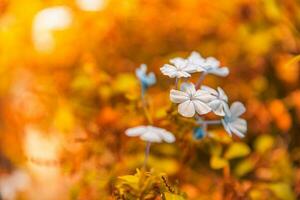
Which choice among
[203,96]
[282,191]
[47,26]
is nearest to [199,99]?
[203,96]

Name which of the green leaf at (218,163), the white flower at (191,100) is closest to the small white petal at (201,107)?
the white flower at (191,100)

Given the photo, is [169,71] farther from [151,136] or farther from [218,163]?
[218,163]

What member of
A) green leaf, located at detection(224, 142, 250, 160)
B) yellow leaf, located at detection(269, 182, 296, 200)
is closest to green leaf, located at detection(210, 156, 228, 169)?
green leaf, located at detection(224, 142, 250, 160)

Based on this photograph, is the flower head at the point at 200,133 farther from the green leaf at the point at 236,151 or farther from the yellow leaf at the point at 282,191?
the yellow leaf at the point at 282,191

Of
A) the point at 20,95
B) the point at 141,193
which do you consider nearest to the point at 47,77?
the point at 20,95

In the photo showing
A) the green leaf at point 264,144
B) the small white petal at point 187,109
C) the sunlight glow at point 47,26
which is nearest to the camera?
the small white petal at point 187,109

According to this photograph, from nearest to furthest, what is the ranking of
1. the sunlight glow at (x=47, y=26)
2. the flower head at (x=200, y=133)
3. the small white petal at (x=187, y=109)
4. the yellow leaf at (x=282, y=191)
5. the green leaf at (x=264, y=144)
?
the small white petal at (x=187, y=109) → the flower head at (x=200, y=133) → the yellow leaf at (x=282, y=191) → the green leaf at (x=264, y=144) → the sunlight glow at (x=47, y=26)
